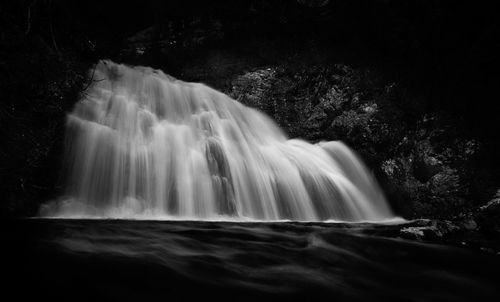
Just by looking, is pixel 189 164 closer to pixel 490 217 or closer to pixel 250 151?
pixel 250 151

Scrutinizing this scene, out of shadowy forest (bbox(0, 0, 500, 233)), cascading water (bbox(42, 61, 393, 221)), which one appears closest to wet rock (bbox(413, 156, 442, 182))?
shadowy forest (bbox(0, 0, 500, 233))

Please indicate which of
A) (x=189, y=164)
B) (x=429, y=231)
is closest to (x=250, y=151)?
(x=189, y=164)

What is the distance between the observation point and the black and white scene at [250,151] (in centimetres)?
312

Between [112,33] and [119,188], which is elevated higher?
[112,33]

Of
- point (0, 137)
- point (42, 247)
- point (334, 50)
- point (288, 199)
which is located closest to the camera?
point (42, 247)

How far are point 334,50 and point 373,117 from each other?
2363 millimetres

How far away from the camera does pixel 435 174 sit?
7734mm

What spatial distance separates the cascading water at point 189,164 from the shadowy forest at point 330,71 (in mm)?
387

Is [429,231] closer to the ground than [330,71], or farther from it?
closer to the ground

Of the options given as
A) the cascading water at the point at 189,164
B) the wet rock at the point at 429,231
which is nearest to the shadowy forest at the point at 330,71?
the cascading water at the point at 189,164

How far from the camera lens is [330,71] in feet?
31.5

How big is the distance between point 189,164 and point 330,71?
5289 mm

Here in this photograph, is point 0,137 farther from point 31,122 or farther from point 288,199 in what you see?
point 288,199

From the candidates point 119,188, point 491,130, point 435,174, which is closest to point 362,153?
point 435,174
